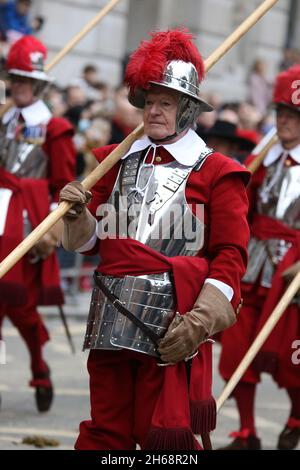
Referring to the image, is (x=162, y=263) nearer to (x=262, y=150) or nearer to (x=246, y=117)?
(x=262, y=150)

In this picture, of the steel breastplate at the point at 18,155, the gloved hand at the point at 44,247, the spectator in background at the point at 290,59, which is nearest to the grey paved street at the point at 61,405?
the gloved hand at the point at 44,247

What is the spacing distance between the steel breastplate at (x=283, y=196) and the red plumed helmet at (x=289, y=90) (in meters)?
0.34

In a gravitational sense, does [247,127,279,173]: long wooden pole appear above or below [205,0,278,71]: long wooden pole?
below

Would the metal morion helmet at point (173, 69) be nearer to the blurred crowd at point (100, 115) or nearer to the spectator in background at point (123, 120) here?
the blurred crowd at point (100, 115)

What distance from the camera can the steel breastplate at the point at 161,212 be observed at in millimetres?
4629

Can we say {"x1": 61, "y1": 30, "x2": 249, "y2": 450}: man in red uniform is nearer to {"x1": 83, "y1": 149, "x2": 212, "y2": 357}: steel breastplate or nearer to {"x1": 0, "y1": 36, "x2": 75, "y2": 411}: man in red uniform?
{"x1": 83, "y1": 149, "x2": 212, "y2": 357}: steel breastplate

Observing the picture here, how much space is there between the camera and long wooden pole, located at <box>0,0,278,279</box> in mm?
4594

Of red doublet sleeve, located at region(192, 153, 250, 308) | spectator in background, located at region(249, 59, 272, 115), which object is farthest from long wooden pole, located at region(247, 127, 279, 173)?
spectator in background, located at region(249, 59, 272, 115)

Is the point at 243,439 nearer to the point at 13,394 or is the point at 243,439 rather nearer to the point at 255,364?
the point at 255,364

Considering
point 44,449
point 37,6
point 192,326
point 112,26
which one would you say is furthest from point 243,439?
point 112,26

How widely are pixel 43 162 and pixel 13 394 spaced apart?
160 cm

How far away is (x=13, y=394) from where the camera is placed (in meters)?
7.78

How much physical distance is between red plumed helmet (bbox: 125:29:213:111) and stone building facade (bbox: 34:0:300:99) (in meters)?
10.6

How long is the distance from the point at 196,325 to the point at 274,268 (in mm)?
2215
